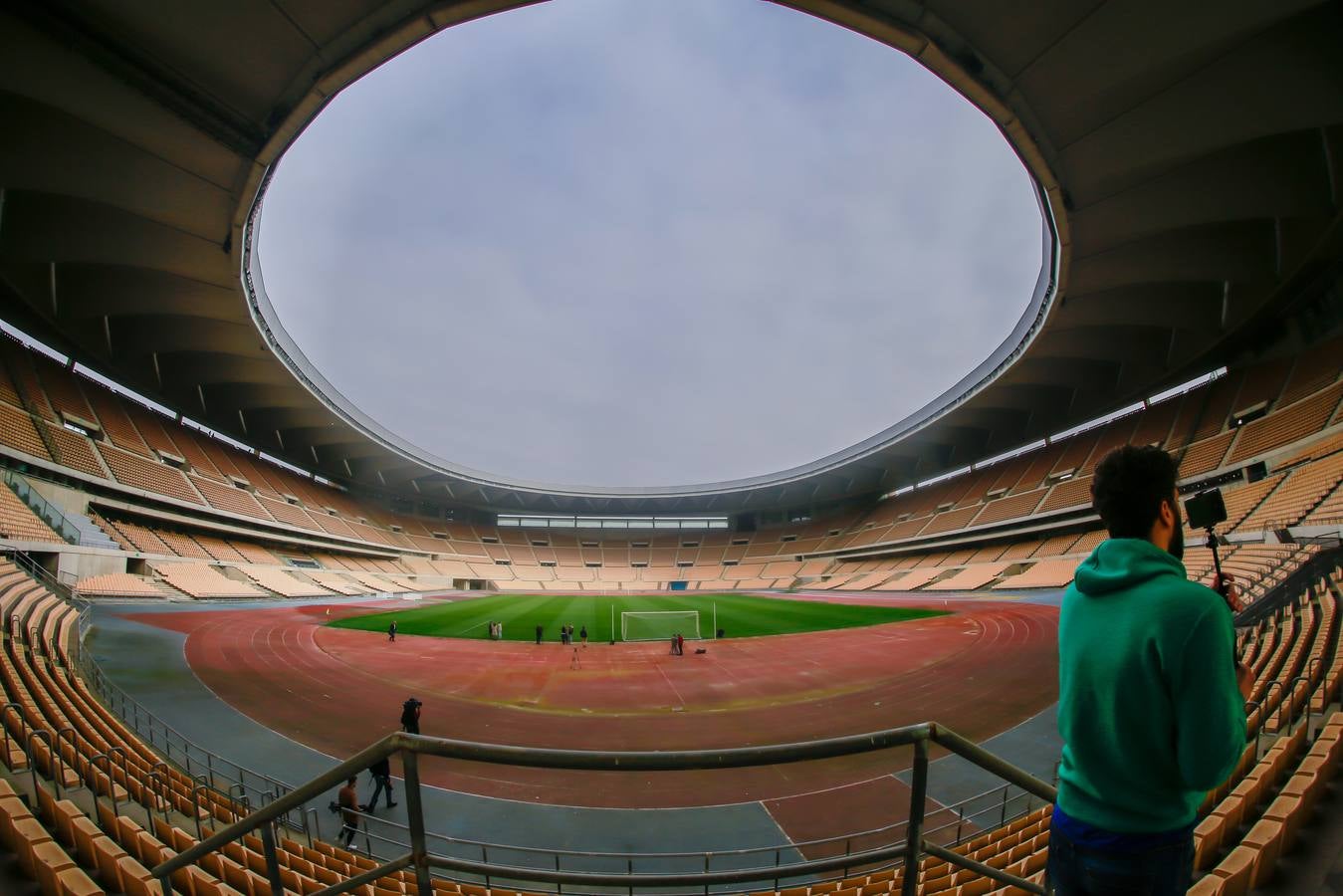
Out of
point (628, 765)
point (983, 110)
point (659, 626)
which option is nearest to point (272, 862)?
point (628, 765)

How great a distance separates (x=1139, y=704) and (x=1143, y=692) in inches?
1.7

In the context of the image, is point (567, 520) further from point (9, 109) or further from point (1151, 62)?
point (1151, 62)

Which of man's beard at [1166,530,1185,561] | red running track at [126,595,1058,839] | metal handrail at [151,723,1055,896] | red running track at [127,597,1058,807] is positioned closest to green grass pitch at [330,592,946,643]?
red running track at [127,597,1058,807]

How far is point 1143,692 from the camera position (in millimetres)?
1537

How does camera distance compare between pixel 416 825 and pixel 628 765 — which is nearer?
pixel 628 765

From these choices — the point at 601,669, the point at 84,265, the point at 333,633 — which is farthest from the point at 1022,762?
the point at 84,265

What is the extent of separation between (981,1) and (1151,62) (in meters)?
5.00

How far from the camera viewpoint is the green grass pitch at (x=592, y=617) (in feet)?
85.8

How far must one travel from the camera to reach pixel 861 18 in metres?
13.4

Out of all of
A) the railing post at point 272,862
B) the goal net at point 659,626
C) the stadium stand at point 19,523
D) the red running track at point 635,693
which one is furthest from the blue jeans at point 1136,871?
the stadium stand at point 19,523

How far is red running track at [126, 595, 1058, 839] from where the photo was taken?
30.5 feet

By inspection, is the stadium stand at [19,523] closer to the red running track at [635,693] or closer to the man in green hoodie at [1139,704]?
the red running track at [635,693]

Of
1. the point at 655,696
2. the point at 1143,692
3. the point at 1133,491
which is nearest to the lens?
the point at 1143,692

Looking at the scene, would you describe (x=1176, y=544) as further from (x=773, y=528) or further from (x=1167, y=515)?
(x=773, y=528)
